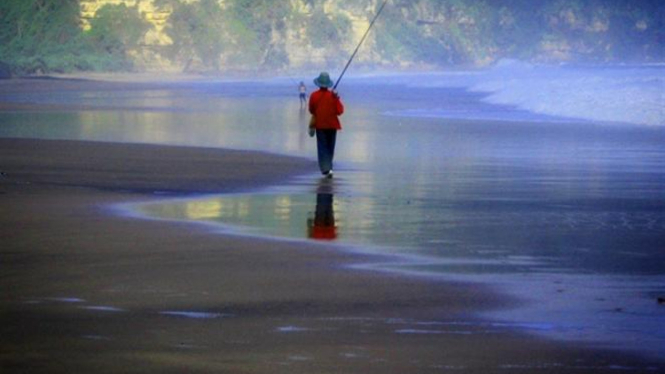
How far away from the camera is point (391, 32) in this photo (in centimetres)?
12925

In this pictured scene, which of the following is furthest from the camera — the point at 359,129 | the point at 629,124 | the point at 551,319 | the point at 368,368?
the point at 629,124

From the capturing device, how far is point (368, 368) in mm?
7625

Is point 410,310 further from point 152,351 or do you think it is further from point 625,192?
point 625,192

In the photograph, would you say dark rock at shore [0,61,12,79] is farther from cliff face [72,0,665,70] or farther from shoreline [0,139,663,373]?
shoreline [0,139,663,373]

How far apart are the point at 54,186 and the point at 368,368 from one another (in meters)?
10.6

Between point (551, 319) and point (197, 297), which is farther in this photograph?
point (197, 297)

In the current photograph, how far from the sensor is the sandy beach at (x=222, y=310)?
7.80m

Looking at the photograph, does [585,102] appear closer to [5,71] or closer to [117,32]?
[5,71]

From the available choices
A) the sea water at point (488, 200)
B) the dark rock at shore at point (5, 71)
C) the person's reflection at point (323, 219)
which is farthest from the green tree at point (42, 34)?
the person's reflection at point (323, 219)

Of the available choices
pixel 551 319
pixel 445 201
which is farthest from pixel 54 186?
pixel 551 319

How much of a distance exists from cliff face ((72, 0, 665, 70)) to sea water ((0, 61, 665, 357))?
6972 cm

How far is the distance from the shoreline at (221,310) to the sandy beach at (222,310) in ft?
0.04

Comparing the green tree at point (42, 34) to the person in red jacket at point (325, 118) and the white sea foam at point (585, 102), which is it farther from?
the person in red jacket at point (325, 118)

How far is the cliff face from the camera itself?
10762 centimetres
